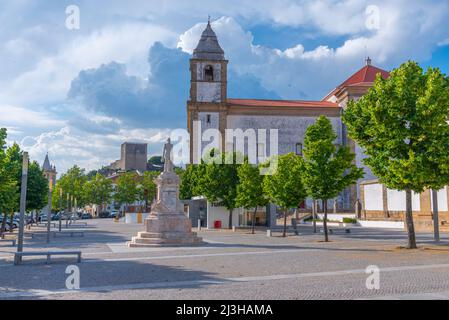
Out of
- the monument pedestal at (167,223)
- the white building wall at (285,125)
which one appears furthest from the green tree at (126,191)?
the monument pedestal at (167,223)

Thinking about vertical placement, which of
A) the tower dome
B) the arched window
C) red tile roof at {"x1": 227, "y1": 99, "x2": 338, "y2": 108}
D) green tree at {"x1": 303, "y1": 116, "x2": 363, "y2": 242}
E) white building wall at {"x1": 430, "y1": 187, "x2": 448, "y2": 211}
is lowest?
white building wall at {"x1": 430, "y1": 187, "x2": 448, "y2": 211}

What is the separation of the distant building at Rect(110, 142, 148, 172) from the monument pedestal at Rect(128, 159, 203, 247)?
129 m

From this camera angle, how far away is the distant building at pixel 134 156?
497 feet

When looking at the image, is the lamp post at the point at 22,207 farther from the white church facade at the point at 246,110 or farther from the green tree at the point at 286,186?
the white church facade at the point at 246,110

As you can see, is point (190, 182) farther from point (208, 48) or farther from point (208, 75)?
point (208, 48)

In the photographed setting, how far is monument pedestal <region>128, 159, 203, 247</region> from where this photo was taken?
23.2 metres

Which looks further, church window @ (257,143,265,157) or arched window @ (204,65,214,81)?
church window @ (257,143,265,157)

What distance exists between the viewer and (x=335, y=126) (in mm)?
67125

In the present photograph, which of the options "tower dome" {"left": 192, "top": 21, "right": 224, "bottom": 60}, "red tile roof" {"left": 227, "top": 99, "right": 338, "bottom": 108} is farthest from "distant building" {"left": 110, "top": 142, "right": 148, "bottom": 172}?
"tower dome" {"left": 192, "top": 21, "right": 224, "bottom": 60}

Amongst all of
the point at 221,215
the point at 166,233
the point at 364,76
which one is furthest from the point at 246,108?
the point at 166,233

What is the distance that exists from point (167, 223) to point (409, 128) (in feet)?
42.7

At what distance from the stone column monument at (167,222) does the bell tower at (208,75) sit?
38.0m

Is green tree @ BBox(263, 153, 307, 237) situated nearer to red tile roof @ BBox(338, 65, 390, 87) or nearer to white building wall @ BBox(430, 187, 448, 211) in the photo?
white building wall @ BBox(430, 187, 448, 211)
